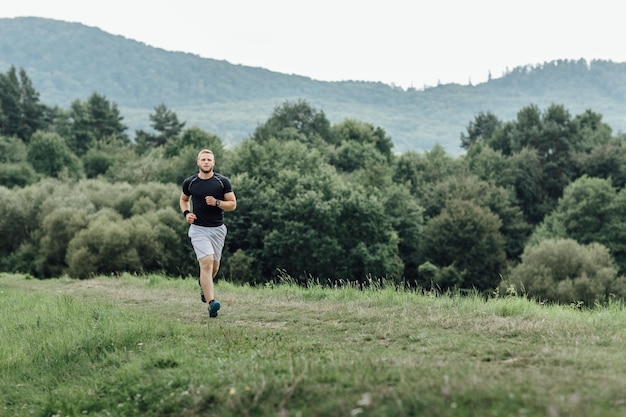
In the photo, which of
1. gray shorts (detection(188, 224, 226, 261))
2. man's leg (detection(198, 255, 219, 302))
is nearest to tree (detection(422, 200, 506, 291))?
gray shorts (detection(188, 224, 226, 261))

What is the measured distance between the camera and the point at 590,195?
173ft

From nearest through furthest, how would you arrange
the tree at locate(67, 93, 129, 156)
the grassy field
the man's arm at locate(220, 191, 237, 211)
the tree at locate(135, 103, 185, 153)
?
the grassy field → the man's arm at locate(220, 191, 237, 211) → the tree at locate(67, 93, 129, 156) → the tree at locate(135, 103, 185, 153)

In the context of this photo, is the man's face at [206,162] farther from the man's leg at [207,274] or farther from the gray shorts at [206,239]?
the man's leg at [207,274]

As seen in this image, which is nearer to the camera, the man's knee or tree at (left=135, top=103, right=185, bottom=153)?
the man's knee

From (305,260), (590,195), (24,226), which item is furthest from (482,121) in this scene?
(24,226)

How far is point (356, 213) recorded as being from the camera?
45938mm

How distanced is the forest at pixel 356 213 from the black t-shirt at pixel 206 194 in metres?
19.6

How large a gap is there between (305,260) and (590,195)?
2735 cm

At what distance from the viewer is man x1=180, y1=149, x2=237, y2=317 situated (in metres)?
10.5

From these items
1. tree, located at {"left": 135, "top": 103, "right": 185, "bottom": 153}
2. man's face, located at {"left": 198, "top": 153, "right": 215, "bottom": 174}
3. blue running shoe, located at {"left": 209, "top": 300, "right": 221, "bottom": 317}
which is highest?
tree, located at {"left": 135, "top": 103, "right": 185, "bottom": 153}

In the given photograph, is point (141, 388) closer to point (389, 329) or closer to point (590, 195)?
point (389, 329)

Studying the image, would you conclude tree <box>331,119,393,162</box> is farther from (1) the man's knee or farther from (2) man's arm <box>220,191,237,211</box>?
(1) the man's knee

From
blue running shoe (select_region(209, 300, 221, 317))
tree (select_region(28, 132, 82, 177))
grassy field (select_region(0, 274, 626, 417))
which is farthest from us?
tree (select_region(28, 132, 82, 177))

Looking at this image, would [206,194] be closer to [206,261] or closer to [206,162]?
[206,162]
